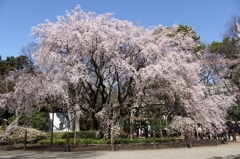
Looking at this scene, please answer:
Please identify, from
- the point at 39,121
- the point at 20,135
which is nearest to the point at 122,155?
the point at 20,135

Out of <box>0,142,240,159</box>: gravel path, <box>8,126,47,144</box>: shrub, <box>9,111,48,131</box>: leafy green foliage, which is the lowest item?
<box>0,142,240,159</box>: gravel path

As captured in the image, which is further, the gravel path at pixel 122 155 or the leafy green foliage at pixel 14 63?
the leafy green foliage at pixel 14 63

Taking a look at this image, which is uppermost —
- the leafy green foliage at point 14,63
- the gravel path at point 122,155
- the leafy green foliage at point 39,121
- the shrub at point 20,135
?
the leafy green foliage at point 14,63

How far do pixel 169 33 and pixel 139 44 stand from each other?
9.27 feet

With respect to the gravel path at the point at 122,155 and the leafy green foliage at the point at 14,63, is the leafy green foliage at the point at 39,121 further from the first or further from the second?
the gravel path at the point at 122,155

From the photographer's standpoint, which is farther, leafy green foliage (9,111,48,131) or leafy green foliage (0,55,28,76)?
leafy green foliage (0,55,28,76)

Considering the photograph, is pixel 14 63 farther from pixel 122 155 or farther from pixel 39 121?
pixel 122 155

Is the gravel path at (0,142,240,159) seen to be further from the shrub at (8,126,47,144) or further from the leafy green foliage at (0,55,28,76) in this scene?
the leafy green foliage at (0,55,28,76)

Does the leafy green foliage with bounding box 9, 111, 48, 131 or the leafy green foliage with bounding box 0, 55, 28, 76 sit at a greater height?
the leafy green foliage with bounding box 0, 55, 28, 76

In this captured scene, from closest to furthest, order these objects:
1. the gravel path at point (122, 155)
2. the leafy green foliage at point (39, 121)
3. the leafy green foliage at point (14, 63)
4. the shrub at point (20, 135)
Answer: the gravel path at point (122, 155) → the shrub at point (20, 135) → the leafy green foliage at point (39, 121) → the leafy green foliage at point (14, 63)

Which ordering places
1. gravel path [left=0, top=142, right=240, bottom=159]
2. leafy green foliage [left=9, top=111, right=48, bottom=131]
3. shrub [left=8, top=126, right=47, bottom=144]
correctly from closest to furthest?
gravel path [left=0, top=142, right=240, bottom=159] < shrub [left=8, top=126, right=47, bottom=144] < leafy green foliage [left=9, top=111, right=48, bottom=131]

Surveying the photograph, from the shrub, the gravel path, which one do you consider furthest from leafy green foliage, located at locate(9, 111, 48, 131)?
the gravel path

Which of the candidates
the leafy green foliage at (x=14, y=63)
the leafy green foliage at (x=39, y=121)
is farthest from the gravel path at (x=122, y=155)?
the leafy green foliage at (x=14, y=63)

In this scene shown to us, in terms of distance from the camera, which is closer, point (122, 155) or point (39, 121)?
point (122, 155)
